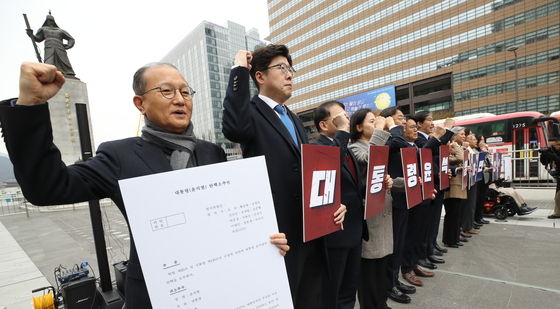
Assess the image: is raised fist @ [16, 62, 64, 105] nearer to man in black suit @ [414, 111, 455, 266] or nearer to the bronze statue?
man in black suit @ [414, 111, 455, 266]

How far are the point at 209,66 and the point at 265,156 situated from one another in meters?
68.0

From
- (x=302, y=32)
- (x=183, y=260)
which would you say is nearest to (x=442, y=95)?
(x=302, y=32)

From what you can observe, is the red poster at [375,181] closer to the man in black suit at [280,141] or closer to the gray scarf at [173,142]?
the man in black suit at [280,141]

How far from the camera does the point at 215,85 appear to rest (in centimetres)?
6512

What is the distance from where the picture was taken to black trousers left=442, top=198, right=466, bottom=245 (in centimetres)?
409

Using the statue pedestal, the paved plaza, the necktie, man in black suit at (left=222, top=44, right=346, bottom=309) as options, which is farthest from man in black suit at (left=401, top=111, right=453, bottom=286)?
the statue pedestal

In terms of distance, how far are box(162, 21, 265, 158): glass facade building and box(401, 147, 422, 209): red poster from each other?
60.0m

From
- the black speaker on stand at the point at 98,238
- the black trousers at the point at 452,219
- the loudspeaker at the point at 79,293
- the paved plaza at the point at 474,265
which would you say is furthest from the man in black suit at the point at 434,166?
the loudspeaker at the point at 79,293

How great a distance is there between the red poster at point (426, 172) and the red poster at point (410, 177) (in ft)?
0.72

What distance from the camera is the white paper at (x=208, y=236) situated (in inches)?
29.8

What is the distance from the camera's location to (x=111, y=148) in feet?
3.31

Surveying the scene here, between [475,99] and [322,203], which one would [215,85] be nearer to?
[475,99]

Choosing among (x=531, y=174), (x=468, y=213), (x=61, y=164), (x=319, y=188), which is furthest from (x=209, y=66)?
(x=61, y=164)

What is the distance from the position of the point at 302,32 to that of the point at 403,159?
54.1 metres
